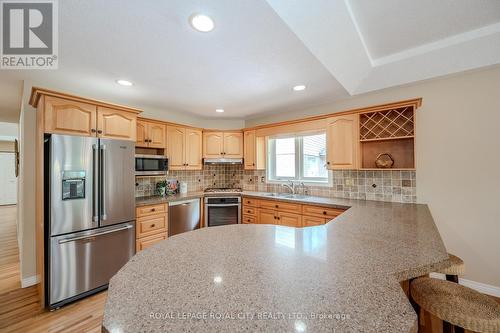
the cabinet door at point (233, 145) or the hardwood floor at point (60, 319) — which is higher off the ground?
the cabinet door at point (233, 145)

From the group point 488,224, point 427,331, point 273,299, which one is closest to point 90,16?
point 273,299

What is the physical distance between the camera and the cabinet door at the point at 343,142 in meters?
2.76

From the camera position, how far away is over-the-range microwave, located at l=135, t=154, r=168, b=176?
9.67 feet

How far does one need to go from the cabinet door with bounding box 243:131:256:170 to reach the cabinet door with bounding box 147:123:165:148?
149 centimetres

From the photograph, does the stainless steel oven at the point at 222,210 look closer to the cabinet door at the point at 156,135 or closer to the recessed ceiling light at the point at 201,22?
the cabinet door at the point at 156,135

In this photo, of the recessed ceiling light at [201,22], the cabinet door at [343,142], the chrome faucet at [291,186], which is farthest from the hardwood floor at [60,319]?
the cabinet door at [343,142]

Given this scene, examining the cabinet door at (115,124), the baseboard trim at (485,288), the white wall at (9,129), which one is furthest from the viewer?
the white wall at (9,129)

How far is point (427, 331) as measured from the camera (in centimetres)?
170

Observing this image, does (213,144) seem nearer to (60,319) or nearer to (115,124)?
(115,124)

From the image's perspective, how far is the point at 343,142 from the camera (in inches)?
112

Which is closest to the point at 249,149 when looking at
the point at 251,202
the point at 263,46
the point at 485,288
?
the point at 251,202

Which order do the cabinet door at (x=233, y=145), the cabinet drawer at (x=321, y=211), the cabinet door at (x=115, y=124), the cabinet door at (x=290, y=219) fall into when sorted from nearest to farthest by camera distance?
the cabinet door at (x=115, y=124), the cabinet drawer at (x=321, y=211), the cabinet door at (x=290, y=219), the cabinet door at (x=233, y=145)

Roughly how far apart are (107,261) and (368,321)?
2690 millimetres

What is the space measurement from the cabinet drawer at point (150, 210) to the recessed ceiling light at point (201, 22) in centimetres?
222
